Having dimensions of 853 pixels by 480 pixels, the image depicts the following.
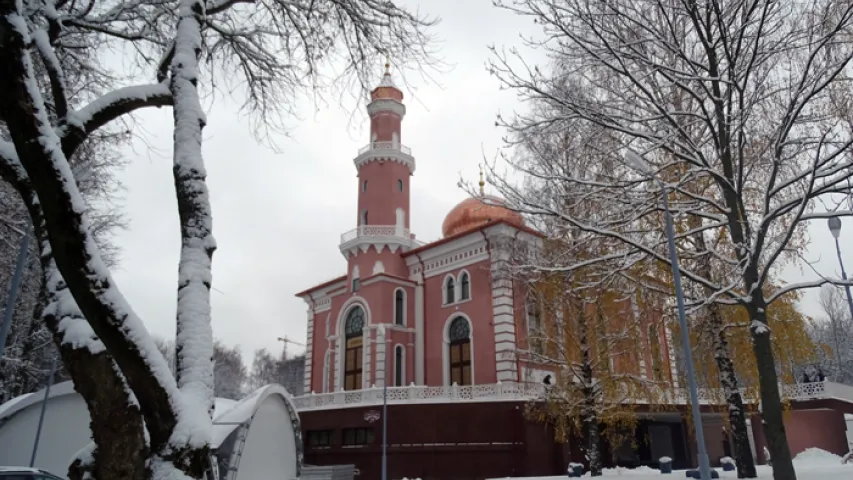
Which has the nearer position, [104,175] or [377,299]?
[104,175]

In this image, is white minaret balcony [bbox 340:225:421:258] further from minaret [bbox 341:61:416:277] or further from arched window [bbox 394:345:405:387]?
arched window [bbox 394:345:405:387]

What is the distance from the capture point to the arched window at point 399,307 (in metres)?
29.2

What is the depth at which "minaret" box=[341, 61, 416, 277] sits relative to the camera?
30.5 meters

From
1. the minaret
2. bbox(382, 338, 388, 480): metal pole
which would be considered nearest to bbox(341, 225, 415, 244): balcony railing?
the minaret

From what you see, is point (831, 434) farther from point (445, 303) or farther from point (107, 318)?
point (107, 318)

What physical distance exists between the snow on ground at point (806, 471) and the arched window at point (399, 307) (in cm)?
1118

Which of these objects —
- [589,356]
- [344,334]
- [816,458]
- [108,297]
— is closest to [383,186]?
[344,334]

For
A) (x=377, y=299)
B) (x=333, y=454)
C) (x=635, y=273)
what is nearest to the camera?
(x=635, y=273)

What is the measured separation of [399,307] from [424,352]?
262 centimetres

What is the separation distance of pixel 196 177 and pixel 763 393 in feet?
34.7

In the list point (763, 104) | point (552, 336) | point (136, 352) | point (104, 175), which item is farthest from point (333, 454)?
point (136, 352)

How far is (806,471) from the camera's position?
17.6 metres

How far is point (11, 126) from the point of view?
14.0 feet

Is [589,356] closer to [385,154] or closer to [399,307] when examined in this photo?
[399,307]
